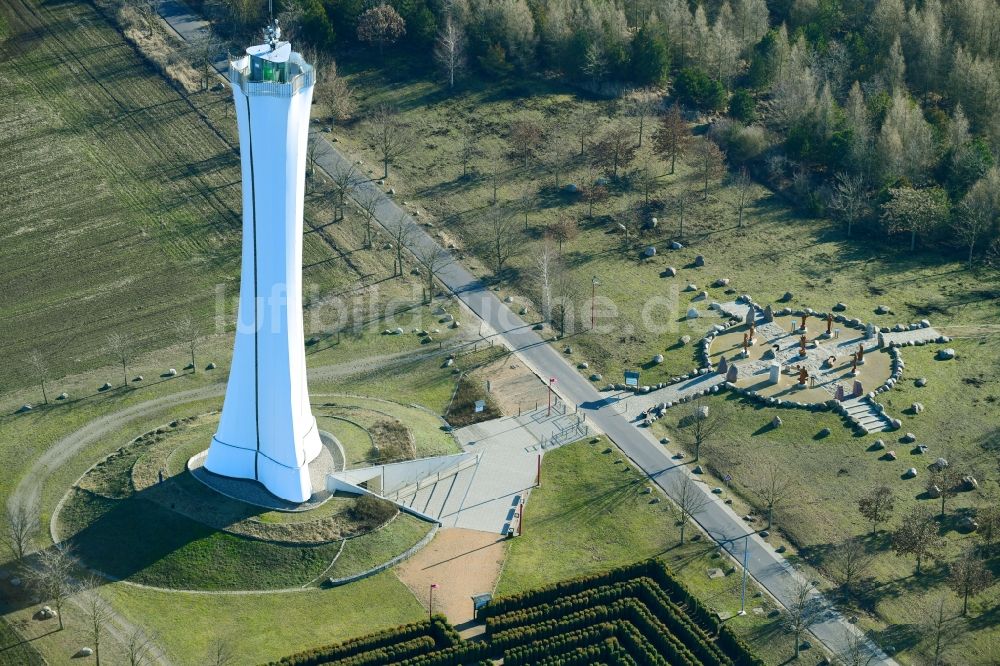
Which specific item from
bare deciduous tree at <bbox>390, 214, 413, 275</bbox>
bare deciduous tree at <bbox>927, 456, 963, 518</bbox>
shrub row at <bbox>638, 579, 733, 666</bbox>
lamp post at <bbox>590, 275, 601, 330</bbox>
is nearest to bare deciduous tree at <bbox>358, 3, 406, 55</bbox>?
bare deciduous tree at <bbox>390, 214, 413, 275</bbox>

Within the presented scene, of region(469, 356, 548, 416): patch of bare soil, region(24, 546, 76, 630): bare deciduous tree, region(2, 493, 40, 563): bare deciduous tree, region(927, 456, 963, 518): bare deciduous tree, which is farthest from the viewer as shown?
region(469, 356, 548, 416): patch of bare soil

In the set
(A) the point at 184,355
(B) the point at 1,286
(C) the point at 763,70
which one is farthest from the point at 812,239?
(B) the point at 1,286

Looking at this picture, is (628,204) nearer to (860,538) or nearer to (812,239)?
(812,239)

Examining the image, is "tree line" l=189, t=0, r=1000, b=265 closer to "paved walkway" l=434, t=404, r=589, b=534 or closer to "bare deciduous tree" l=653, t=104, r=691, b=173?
"bare deciduous tree" l=653, t=104, r=691, b=173

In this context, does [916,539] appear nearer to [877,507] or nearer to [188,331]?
[877,507]

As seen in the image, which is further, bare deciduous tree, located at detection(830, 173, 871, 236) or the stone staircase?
bare deciduous tree, located at detection(830, 173, 871, 236)
